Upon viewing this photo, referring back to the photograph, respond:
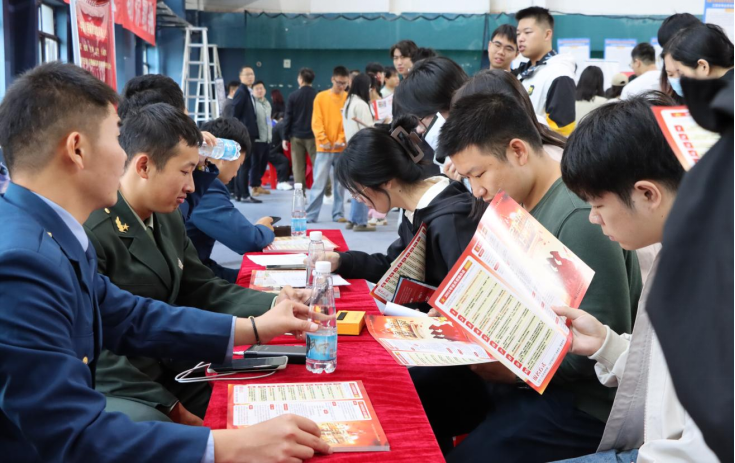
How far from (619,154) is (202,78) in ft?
34.0

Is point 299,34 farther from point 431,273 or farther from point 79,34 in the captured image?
point 431,273

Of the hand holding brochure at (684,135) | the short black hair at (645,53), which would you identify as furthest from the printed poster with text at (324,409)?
the short black hair at (645,53)

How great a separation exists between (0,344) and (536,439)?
1009 millimetres

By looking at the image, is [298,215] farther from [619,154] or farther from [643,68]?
[643,68]

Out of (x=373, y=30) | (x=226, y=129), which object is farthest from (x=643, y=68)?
(x=373, y=30)

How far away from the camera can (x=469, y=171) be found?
172cm

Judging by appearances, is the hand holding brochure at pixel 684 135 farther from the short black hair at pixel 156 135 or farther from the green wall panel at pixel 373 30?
the green wall panel at pixel 373 30

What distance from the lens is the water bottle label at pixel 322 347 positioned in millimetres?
1373

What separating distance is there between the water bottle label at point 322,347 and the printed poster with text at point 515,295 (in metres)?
0.28

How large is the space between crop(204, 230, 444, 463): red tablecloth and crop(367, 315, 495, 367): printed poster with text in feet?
0.10

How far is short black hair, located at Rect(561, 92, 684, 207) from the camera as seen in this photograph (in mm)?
1097

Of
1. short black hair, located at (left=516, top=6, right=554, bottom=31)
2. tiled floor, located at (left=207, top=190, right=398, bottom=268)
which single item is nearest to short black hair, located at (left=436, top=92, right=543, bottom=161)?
short black hair, located at (left=516, top=6, right=554, bottom=31)

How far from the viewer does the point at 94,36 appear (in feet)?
14.7

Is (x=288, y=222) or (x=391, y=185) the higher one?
(x=391, y=185)
